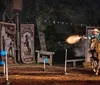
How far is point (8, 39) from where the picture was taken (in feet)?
60.9

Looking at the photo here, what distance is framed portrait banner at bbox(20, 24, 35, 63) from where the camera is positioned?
1964cm

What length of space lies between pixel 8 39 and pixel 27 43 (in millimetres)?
1698

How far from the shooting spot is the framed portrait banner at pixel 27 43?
64.4ft

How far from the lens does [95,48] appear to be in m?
14.4

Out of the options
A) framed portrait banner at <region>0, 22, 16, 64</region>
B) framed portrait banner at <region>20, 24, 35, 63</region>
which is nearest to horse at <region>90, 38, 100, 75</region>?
framed portrait banner at <region>0, 22, 16, 64</region>

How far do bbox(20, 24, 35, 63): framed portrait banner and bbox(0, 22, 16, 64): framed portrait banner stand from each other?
75 centimetres

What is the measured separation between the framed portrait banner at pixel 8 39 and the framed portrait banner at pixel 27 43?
2.45ft

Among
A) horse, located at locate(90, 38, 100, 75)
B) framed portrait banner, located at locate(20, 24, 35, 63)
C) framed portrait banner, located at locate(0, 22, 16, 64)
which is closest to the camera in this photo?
horse, located at locate(90, 38, 100, 75)

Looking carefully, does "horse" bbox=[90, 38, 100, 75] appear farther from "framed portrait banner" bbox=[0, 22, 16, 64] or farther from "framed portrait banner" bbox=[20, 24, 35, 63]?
"framed portrait banner" bbox=[20, 24, 35, 63]

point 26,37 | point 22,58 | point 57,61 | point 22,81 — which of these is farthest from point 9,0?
point 22,81

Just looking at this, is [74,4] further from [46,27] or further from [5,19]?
[5,19]

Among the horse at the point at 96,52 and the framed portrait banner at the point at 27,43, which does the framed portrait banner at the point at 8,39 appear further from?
the horse at the point at 96,52

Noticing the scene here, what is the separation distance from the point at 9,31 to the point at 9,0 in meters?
2.57

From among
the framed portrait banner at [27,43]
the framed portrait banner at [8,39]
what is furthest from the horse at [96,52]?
the framed portrait banner at [27,43]
